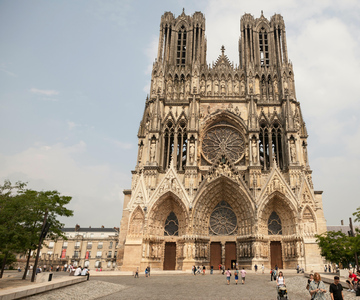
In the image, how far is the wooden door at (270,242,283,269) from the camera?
2505 cm

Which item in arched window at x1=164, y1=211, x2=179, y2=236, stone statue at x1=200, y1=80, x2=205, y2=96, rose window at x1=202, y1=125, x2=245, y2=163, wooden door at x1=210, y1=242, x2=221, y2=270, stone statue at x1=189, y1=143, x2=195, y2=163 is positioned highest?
stone statue at x1=200, y1=80, x2=205, y2=96

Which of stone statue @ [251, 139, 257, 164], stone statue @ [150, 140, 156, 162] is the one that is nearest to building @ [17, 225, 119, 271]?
stone statue @ [150, 140, 156, 162]

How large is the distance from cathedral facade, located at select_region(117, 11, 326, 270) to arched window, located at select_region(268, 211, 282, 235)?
0.09 metres

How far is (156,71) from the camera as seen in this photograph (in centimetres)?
3275

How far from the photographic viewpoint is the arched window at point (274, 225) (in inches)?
1023

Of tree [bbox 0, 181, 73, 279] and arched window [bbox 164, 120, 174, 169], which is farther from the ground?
arched window [bbox 164, 120, 174, 169]

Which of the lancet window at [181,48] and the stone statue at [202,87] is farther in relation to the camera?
the lancet window at [181,48]

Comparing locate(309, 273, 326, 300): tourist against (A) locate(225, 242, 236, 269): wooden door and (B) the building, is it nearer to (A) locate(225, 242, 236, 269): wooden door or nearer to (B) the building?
(A) locate(225, 242, 236, 269): wooden door

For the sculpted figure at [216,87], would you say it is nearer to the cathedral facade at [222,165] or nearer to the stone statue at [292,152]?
the cathedral facade at [222,165]

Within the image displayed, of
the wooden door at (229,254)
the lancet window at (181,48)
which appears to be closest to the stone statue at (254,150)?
the wooden door at (229,254)

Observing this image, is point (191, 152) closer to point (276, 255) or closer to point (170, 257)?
point (170, 257)

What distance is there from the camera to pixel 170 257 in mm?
25781

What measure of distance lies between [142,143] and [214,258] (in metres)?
13.5

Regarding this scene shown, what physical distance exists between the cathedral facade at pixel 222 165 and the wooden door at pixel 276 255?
0.08 meters
